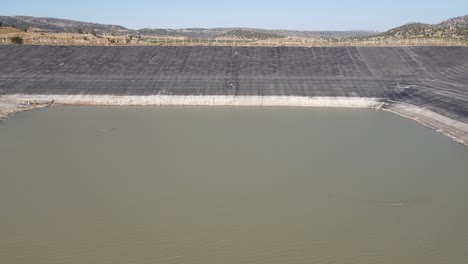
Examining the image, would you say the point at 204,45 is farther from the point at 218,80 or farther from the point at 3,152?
the point at 3,152

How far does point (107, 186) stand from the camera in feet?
37.1

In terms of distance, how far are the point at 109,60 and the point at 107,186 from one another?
17.3 m

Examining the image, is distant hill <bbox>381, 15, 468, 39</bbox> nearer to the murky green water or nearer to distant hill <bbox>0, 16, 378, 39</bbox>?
distant hill <bbox>0, 16, 378, 39</bbox>

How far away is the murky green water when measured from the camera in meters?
8.23

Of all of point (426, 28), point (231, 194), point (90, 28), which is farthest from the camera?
point (90, 28)

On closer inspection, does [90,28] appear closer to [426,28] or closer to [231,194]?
[426,28]

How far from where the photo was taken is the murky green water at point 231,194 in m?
A: 8.23

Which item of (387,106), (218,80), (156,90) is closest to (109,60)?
(156,90)

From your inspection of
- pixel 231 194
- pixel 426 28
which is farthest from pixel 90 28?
pixel 231 194

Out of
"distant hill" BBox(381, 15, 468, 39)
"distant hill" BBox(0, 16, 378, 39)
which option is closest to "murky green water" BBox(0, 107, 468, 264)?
"distant hill" BBox(381, 15, 468, 39)

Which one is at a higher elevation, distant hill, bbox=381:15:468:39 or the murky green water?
distant hill, bbox=381:15:468:39

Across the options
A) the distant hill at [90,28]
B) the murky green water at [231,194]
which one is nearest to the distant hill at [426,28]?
the distant hill at [90,28]

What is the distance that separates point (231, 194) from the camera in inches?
422

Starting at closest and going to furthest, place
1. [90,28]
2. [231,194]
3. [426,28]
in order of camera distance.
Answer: [231,194] < [426,28] < [90,28]
